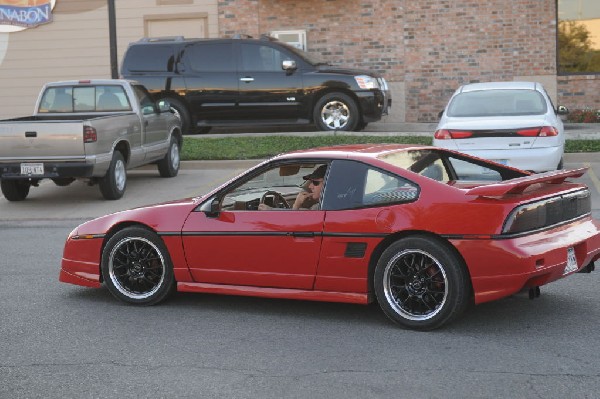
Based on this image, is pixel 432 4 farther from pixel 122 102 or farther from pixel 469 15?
pixel 122 102

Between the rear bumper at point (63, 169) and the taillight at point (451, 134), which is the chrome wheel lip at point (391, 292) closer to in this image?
the taillight at point (451, 134)

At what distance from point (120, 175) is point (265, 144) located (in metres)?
4.95

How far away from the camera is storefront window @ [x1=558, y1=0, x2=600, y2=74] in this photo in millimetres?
24156

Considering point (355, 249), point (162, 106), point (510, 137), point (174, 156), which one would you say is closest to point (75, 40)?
point (174, 156)

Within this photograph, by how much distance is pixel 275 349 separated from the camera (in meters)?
6.45

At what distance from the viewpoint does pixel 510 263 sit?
6.44 metres

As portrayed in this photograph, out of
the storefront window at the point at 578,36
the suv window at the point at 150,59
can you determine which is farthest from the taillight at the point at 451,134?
the storefront window at the point at 578,36

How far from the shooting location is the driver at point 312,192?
7332 mm

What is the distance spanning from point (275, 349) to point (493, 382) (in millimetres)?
1492

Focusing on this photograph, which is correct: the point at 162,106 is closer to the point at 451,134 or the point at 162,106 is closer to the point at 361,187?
the point at 451,134

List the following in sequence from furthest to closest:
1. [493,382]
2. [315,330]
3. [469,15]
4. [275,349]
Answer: [469,15], [315,330], [275,349], [493,382]

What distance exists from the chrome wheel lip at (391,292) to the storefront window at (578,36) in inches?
737

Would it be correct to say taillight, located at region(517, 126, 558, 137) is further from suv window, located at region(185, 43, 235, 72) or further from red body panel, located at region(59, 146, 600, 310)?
suv window, located at region(185, 43, 235, 72)

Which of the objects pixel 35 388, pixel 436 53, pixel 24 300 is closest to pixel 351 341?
pixel 35 388
